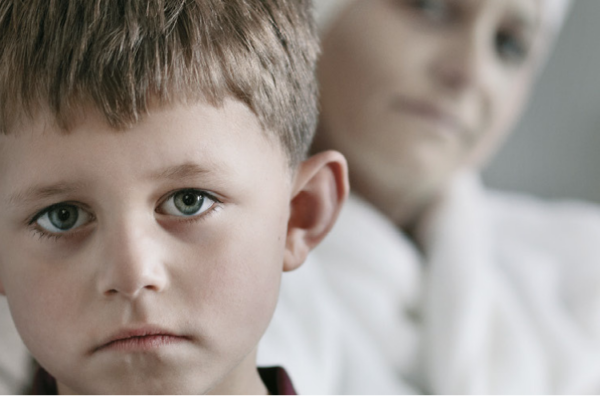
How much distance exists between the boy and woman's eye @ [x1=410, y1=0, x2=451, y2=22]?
0.41m

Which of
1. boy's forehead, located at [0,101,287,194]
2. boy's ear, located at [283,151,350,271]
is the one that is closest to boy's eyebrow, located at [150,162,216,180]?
boy's forehead, located at [0,101,287,194]

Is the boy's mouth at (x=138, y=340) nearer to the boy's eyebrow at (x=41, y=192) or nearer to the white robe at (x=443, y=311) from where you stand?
the boy's eyebrow at (x=41, y=192)

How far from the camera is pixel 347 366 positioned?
77 cm

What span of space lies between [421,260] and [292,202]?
47cm

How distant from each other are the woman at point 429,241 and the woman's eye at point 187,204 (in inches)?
11.7

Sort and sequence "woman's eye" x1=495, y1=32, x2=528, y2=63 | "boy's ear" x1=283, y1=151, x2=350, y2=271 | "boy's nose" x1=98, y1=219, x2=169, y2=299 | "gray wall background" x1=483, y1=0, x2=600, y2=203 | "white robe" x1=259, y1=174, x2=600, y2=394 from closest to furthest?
"boy's nose" x1=98, y1=219, x2=169, y2=299, "boy's ear" x1=283, y1=151, x2=350, y2=271, "white robe" x1=259, y1=174, x2=600, y2=394, "woman's eye" x1=495, y1=32, x2=528, y2=63, "gray wall background" x1=483, y1=0, x2=600, y2=203

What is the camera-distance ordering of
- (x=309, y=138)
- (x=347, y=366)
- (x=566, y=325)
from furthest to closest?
(x=566, y=325), (x=347, y=366), (x=309, y=138)

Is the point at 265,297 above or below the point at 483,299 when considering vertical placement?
above

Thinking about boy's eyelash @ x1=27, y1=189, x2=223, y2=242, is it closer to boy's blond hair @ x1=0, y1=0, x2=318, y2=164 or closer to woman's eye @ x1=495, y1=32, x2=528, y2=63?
boy's blond hair @ x1=0, y1=0, x2=318, y2=164

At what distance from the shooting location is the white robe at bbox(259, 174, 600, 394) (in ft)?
2.45

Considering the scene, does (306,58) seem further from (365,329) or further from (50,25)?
(365,329)

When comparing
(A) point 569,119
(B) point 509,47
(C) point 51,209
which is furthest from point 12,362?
(A) point 569,119

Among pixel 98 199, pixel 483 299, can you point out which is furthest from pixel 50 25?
pixel 483 299

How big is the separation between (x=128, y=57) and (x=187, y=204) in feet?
0.31
